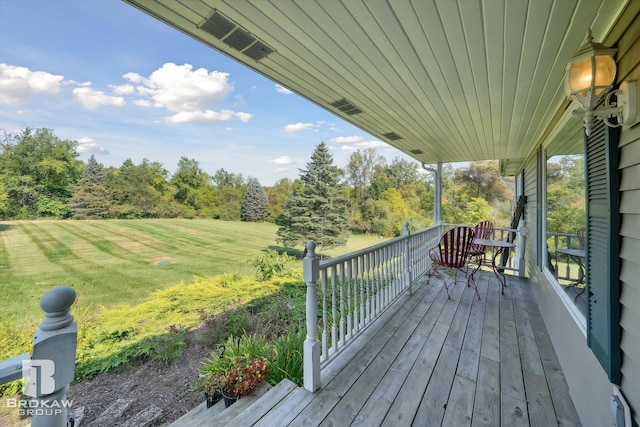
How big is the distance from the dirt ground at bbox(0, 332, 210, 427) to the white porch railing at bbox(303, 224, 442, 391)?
5.75 feet

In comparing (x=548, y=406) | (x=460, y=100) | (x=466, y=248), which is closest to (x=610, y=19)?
(x=460, y=100)

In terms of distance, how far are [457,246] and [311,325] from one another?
2929mm

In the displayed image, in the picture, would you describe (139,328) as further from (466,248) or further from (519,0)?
(519,0)

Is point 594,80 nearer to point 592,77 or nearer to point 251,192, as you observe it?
point 592,77

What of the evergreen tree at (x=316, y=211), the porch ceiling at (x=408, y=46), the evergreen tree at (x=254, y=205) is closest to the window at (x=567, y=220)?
the porch ceiling at (x=408, y=46)

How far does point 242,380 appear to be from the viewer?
2.09 m

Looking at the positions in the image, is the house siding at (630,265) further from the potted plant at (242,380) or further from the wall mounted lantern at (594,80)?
the potted plant at (242,380)

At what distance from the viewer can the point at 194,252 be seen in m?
11.7

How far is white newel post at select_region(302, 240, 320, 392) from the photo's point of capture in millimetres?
1823

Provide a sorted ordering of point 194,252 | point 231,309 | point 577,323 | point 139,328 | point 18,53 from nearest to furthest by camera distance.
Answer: point 577,323 < point 139,328 < point 231,309 < point 18,53 < point 194,252

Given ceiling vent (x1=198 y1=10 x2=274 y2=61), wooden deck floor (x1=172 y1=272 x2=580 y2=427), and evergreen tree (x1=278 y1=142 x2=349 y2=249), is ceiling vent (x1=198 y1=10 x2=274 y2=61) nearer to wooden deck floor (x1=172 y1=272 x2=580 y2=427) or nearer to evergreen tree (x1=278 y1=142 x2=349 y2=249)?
wooden deck floor (x1=172 y1=272 x2=580 y2=427)

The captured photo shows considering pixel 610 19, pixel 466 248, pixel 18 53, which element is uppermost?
pixel 18 53

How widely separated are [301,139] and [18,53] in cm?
1677

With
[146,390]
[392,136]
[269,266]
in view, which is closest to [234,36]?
[392,136]
